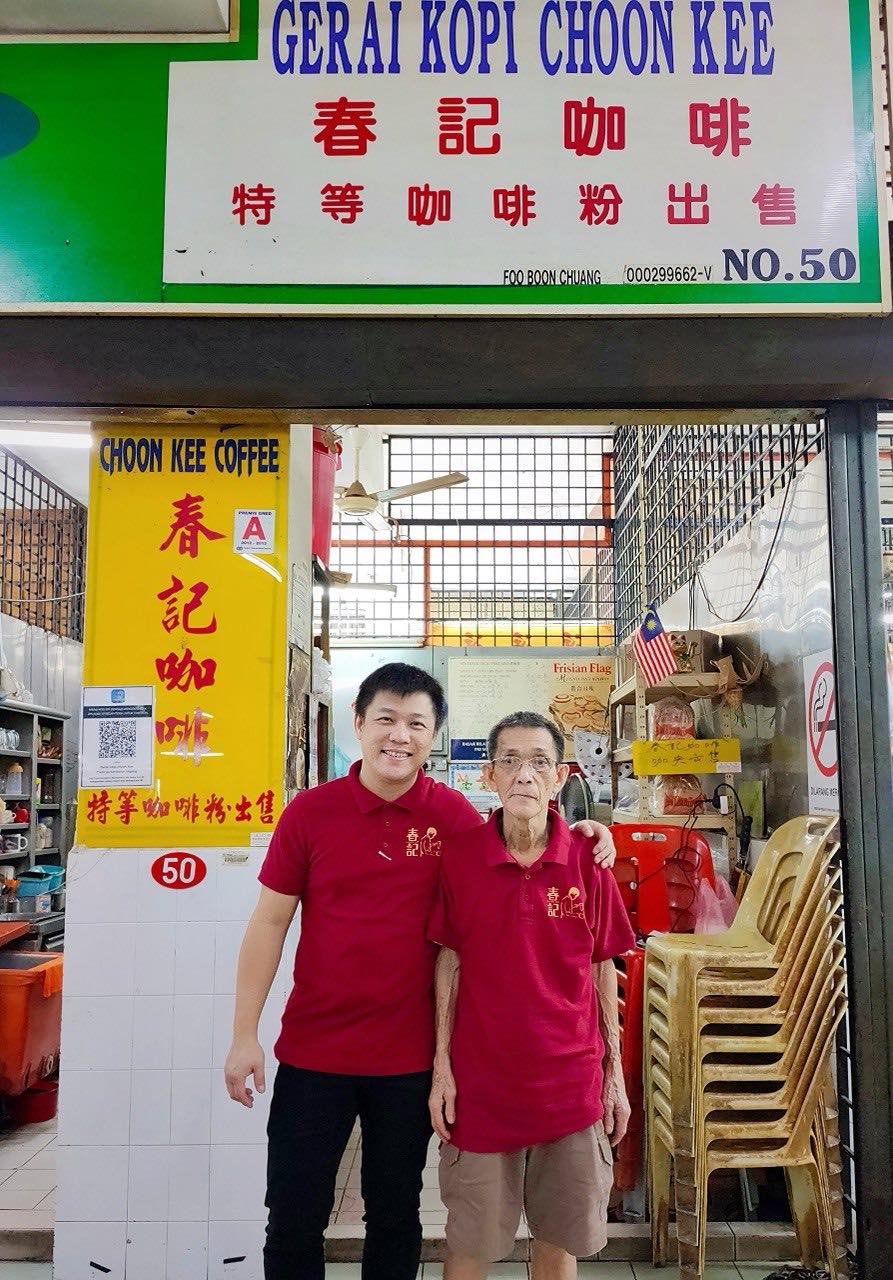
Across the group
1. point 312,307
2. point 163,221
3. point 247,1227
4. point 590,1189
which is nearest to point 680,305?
point 312,307

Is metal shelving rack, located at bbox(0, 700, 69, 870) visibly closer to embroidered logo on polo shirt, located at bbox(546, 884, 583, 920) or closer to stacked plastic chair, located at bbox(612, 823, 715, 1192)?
stacked plastic chair, located at bbox(612, 823, 715, 1192)

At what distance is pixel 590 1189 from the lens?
199 cm

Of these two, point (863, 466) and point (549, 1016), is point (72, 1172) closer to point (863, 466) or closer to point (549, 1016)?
point (549, 1016)

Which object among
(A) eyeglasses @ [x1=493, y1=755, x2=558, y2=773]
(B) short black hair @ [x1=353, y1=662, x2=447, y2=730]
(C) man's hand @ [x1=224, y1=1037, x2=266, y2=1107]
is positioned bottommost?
(C) man's hand @ [x1=224, y1=1037, x2=266, y2=1107]

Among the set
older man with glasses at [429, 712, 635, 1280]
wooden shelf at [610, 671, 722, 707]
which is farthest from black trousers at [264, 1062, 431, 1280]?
wooden shelf at [610, 671, 722, 707]

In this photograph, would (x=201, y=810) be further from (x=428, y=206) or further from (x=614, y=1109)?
(x=428, y=206)

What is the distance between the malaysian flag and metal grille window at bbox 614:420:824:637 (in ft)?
2.16

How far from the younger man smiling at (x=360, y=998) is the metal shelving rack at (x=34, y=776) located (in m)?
6.01

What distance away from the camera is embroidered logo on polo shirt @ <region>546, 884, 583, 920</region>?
80.1 inches

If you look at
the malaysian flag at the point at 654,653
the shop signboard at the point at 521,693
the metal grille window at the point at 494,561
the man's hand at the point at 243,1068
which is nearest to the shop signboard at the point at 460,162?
the man's hand at the point at 243,1068

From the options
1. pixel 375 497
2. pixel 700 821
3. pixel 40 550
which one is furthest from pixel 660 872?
pixel 40 550

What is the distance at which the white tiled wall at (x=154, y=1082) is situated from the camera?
8.84 feet

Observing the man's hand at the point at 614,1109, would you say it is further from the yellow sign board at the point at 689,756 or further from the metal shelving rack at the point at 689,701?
the yellow sign board at the point at 689,756

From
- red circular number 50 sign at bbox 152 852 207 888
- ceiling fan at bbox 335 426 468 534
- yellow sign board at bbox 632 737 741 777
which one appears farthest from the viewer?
ceiling fan at bbox 335 426 468 534
